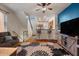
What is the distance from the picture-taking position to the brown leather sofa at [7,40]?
143cm

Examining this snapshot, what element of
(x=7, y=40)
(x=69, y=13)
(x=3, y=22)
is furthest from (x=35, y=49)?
(x=69, y=13)

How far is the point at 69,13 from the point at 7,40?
85 centimetres

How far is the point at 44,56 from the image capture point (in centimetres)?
140

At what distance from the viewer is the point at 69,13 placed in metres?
1.48

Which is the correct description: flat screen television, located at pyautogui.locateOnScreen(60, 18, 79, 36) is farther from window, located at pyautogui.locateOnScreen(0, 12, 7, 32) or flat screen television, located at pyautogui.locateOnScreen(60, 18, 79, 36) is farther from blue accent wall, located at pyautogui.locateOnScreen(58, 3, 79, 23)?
window, located at pyautogui.locateOnScreen(0, 12, 7, 32)

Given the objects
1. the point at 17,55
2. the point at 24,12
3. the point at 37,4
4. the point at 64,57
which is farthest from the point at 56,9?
the point at 17,55

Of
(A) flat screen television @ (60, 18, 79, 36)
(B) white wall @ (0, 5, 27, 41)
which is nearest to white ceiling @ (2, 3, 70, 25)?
(B) white wall @ (0, 5, 27, 41)

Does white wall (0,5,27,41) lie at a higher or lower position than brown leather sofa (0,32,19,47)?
higher

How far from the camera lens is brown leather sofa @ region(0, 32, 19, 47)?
4.68 ft

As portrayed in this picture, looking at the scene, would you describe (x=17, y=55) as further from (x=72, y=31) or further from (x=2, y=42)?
(x=72, y=31)

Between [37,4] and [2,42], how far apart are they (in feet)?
2.10

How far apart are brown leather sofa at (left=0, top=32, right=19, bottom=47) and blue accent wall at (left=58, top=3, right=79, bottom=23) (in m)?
0.62

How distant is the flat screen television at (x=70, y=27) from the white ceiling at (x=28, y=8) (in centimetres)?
19

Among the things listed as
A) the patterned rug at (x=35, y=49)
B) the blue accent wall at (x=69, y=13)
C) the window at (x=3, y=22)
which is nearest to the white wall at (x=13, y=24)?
the window at (x=3, y=22)
